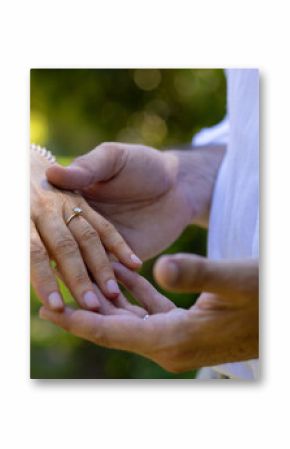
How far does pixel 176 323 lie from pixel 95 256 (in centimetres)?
25

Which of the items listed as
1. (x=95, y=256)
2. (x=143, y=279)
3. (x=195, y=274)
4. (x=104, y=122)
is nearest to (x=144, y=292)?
(x=143, y=279)

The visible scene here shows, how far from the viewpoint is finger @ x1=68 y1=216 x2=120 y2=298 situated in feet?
5.30

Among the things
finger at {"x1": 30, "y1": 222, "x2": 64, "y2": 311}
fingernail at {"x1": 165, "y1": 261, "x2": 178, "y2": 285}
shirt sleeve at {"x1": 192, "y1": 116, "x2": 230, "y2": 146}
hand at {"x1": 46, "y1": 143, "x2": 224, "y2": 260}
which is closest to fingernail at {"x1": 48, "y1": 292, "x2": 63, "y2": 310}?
finger at {"x1": 30, "y1": 222, "x2": 64, "y2": 311}

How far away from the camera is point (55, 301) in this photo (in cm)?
156

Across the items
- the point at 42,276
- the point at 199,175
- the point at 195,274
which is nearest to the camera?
the point at 195,274

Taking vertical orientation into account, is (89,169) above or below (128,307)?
above

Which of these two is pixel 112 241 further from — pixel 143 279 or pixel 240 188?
pixel 240 188

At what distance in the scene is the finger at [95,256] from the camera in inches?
63.6

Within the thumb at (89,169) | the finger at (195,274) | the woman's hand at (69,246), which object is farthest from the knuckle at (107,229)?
the finger at (195,274)

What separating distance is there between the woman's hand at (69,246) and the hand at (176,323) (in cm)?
4

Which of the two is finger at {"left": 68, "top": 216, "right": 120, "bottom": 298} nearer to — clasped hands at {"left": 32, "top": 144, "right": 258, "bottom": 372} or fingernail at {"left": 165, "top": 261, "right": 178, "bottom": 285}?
clasped hands at {"left": 32, "top": 144, "right": 258, "bottom": 372}

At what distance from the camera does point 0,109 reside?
69.6 inches

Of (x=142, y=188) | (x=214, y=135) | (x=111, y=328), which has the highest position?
(x=214, y=135)
